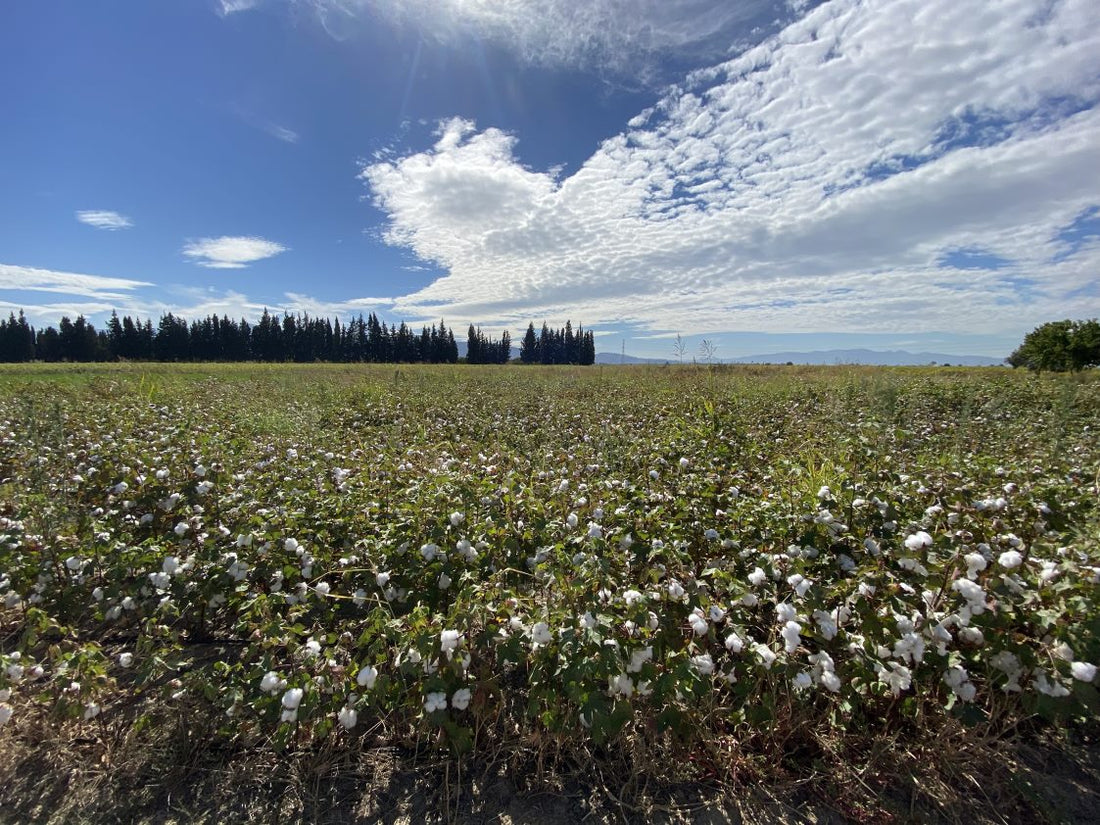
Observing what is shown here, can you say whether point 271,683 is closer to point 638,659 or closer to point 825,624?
point 638,659

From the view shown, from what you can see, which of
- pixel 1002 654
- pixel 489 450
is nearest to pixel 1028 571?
pixel 1002 654

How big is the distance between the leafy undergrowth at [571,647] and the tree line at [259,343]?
5798 centimetres

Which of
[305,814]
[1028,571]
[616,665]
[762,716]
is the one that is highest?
[1028,571]

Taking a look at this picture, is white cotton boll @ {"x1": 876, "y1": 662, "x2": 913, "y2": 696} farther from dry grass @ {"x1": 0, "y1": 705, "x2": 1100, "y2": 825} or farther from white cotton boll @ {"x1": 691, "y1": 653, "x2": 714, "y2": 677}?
white cotton boll @ {"x1": 691, "y1": 653, "x2": 714, "y2": 677}

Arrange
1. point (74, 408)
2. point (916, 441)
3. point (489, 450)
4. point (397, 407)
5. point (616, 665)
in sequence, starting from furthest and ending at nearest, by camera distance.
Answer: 1. point (397, 407)
2. point (74, 408)
3. point (489, 450)
4. point (916, 441)
5. point (616, 665)

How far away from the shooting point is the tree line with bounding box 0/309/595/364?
194 ft

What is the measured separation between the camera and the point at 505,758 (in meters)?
2.01

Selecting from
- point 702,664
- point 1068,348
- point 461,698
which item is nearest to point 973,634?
point 702,664

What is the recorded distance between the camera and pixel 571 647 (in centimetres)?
173

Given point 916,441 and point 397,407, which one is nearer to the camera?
point 916,441

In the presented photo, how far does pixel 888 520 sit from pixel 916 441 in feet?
12.4

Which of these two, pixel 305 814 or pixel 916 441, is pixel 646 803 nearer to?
pixel 305 814

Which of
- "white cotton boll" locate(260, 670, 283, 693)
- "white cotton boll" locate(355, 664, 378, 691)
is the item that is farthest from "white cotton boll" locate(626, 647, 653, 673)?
Answer: "white cotton boll" locate(260, 670, 283, 693)

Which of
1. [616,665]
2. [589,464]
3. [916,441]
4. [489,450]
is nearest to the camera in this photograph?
[616,665]
